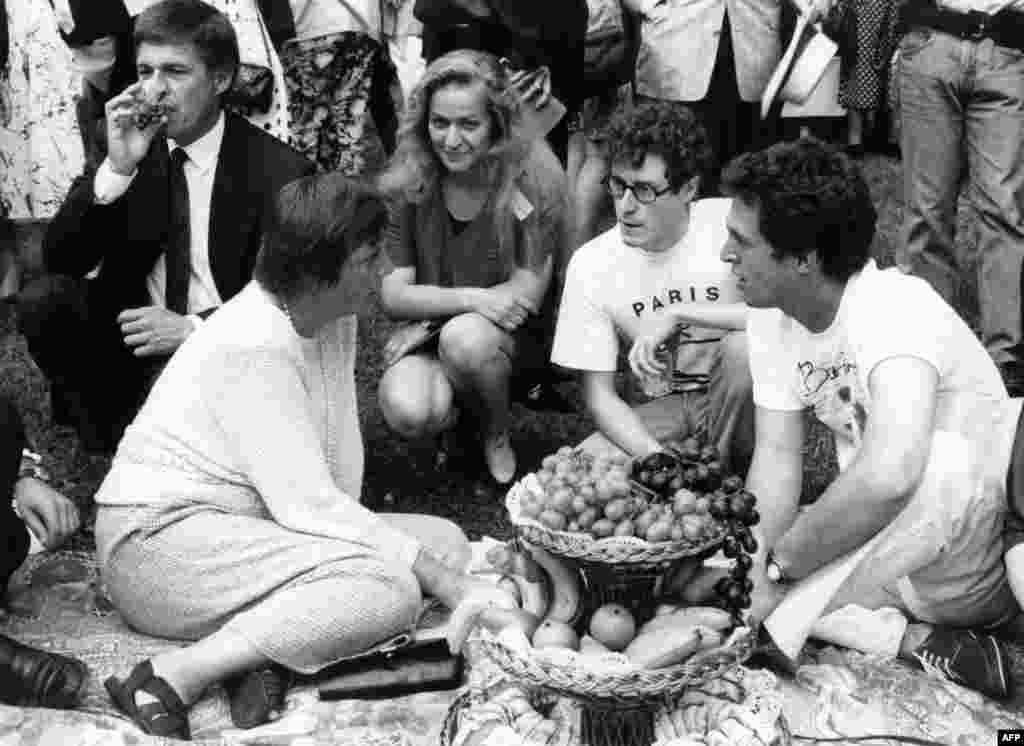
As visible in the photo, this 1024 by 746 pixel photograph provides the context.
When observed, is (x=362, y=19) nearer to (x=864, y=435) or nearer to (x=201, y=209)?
(x=201, y=209)

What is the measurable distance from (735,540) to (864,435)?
57 cm

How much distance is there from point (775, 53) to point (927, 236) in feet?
2.97

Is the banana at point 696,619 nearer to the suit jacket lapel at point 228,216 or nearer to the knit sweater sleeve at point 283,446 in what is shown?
the knit sweater sleeve at point 283,446

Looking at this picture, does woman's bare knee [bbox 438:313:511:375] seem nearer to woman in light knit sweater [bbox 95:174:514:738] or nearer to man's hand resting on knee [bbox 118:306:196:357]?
man's hand resting on knee [bbox 118:306:196:357]

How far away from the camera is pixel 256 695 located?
358cm

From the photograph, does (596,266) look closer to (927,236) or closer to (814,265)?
(814,265)

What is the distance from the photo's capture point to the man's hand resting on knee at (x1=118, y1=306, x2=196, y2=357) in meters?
4.66

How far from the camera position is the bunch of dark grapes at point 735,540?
304cm

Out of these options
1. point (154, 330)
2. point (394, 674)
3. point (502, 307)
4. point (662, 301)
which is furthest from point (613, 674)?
point (154, 330)

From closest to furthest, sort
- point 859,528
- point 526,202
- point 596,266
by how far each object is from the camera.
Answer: point 859,528, point 596,266, point 526,202

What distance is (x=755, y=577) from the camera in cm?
369

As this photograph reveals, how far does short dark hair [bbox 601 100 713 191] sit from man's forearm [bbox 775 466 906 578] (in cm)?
122

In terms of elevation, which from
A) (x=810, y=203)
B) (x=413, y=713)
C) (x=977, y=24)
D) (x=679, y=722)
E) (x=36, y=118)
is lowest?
(x=413, y=713)

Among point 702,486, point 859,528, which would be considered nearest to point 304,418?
point 702,486
